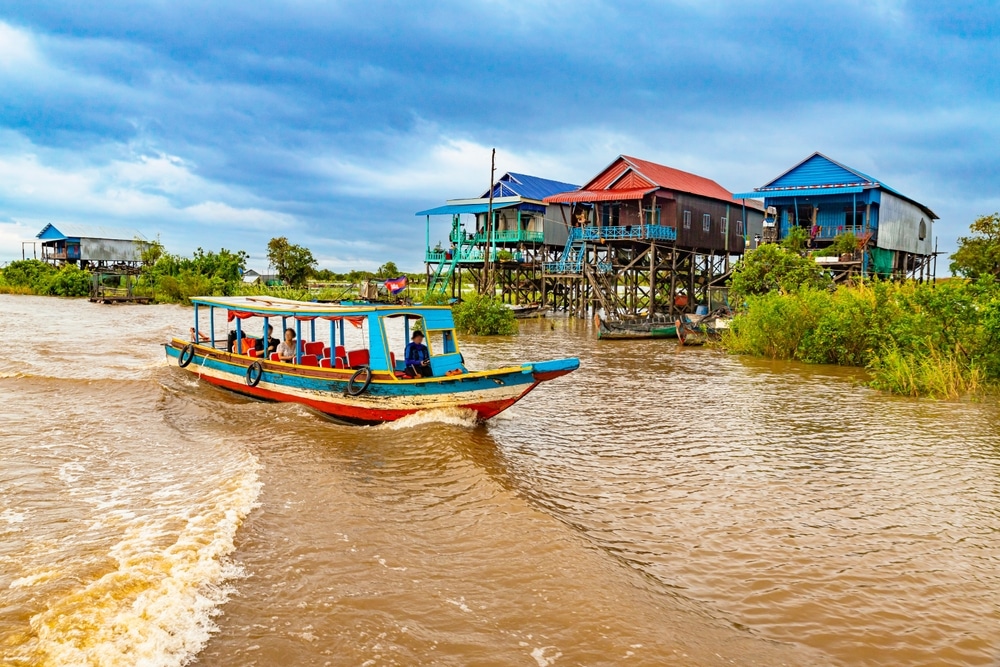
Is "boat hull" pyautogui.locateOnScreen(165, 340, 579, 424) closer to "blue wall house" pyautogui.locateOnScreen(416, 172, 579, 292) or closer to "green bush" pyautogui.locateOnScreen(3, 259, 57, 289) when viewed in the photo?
"blue wall house" pyautogui.locateOnScreen(416, 172, 579, 292)

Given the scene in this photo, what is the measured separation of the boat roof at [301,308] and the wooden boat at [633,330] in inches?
559

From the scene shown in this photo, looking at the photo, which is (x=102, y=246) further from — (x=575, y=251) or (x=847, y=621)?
(x=847, y=621)

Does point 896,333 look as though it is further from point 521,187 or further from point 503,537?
point 521,187

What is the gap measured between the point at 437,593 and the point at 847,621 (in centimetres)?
289

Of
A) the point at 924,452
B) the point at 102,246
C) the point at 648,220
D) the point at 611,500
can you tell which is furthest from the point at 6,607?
the point at 102,246

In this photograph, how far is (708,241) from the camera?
1361 inches

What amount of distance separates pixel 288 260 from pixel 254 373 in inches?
1710

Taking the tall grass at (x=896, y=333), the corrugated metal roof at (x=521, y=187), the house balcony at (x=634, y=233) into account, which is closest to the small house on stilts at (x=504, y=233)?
the corrugated metal roof at (x=521, y=187)

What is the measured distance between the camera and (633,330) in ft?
84.4

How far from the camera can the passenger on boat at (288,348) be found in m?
12.6

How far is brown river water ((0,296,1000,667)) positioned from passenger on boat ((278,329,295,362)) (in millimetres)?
957

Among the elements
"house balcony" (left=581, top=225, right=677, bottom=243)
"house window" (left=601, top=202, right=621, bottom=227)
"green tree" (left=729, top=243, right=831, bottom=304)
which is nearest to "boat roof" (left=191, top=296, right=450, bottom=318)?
"green tree" (left=729, top=243, right=831, bottom=304)

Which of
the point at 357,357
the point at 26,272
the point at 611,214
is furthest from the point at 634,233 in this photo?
the point at 26,272

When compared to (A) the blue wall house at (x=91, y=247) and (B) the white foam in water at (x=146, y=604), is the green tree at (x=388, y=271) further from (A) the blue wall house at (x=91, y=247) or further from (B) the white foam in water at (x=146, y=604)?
(B) the white foam in water at (x=146, y=604)
